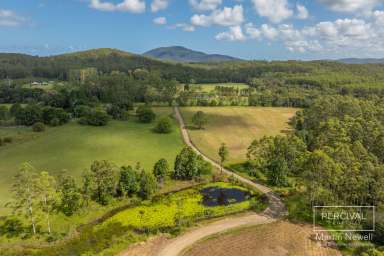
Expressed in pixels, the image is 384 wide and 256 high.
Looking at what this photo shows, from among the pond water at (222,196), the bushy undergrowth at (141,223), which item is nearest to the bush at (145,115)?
the bushy undergrowth at (141,223)

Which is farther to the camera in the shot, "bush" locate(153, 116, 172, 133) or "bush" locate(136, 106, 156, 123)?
"bush" locate(136, 106, 156, 123)

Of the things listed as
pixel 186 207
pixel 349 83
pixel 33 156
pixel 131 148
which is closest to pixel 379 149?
pixel 186 207

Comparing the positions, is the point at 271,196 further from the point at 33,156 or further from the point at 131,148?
the point at 33,156

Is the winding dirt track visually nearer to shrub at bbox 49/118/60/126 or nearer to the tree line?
the tree line

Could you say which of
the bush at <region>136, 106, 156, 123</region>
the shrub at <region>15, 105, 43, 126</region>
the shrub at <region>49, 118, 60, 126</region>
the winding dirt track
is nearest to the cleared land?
the winding dirt track

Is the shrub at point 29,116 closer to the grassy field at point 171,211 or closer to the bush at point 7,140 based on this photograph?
the bush at point 7,140

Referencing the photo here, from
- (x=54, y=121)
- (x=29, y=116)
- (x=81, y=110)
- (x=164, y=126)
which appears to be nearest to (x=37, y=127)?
(x=54, y=121)
